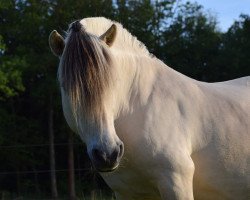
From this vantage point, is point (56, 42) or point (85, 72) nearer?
point (85, 72)

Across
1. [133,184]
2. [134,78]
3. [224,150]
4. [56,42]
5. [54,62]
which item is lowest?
[54,62]

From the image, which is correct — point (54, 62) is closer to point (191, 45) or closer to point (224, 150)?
point (191, 45)

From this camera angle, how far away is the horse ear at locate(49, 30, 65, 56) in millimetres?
3471

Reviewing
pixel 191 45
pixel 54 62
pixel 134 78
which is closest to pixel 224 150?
pixel 134 78

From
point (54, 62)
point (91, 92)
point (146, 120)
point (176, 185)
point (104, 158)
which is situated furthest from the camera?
point (54, 62)

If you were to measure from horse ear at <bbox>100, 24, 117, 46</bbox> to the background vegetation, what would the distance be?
17.3m

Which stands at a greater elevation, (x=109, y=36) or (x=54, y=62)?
(x=109, y=36)

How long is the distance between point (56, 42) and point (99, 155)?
0.89m

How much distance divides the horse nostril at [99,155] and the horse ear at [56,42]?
0.80m

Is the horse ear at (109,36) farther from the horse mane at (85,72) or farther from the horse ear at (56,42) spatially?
the horse ear at (56,42)

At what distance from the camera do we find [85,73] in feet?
10.6

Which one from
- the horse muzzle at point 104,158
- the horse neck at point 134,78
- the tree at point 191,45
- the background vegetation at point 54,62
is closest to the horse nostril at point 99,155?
the horse muzzle at point 104,158

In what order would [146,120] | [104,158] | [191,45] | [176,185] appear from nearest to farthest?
[104,158] < [176,185] < [146,120] < [191,45]

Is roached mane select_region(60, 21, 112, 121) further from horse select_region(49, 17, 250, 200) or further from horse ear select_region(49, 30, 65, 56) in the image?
horse ear select_region(49, 30, 65, 56)
